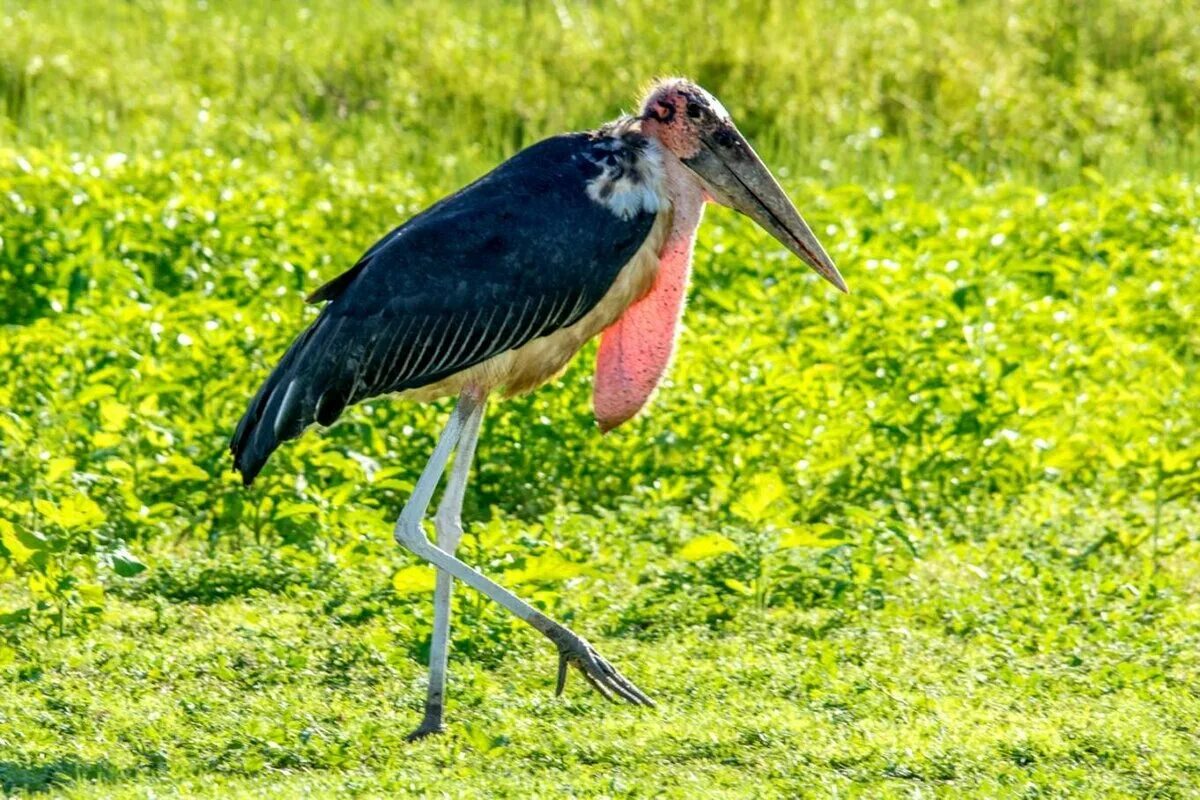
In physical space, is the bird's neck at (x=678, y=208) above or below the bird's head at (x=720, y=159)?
below

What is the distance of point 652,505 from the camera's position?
6160mm

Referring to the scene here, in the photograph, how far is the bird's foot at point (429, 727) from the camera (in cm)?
441

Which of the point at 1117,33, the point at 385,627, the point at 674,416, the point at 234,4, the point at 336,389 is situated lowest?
the point at 385,627

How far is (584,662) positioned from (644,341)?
84cm

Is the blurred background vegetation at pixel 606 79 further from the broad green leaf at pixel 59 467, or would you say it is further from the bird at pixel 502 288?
the bird at pixel 502 288

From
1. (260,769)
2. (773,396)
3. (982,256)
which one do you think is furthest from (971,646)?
(982,256)

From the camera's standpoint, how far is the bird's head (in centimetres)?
480

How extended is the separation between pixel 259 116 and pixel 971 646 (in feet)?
20.6

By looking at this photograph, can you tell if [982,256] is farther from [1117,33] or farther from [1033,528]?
[1117,33]

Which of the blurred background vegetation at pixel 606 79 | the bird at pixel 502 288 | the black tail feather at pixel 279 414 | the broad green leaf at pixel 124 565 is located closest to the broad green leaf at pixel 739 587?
the bird at pixel 502 288

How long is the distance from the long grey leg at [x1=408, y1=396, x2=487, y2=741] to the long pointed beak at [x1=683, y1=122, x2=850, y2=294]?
0.75 meters

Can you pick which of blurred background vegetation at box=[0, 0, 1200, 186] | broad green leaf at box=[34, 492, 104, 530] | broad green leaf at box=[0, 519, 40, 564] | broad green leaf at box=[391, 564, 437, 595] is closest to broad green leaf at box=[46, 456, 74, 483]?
broad green leaf at box=[34, 492, 104, 530]

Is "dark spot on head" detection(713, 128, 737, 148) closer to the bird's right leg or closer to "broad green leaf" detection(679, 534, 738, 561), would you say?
the bird's right leg

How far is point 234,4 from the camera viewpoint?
12383 mm
